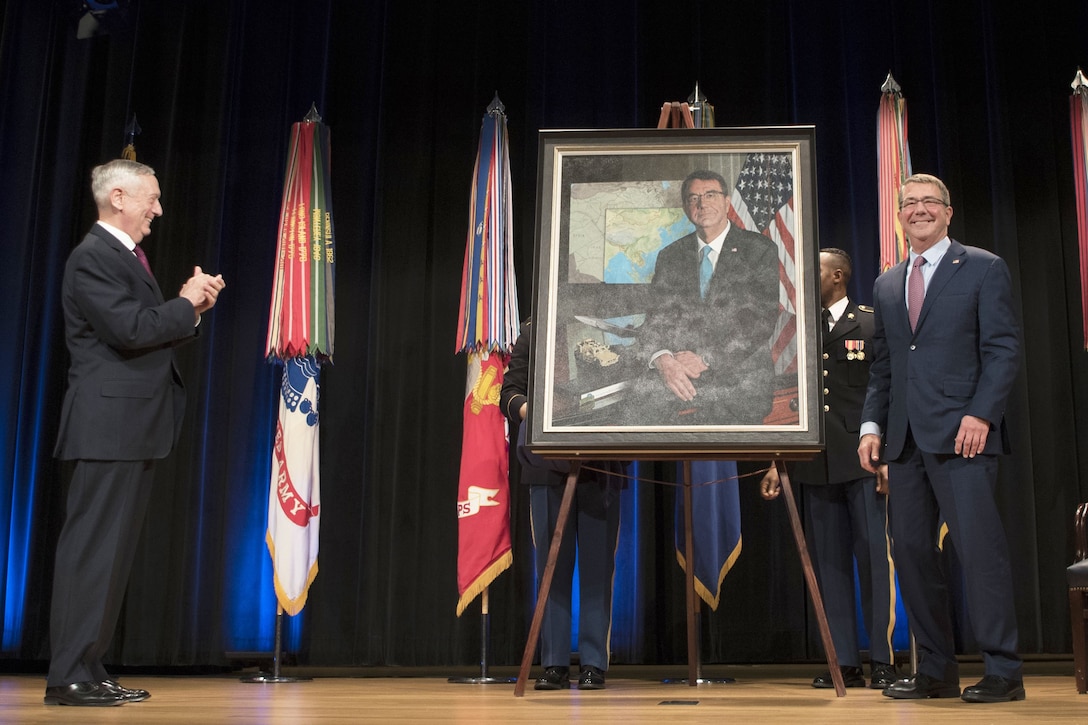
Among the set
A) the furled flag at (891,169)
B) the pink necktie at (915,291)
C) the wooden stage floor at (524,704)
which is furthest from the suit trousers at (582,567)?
the furled flag at (891,169)

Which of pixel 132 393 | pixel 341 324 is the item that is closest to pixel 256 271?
pixel 341 324

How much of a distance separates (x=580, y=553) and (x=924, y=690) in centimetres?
112

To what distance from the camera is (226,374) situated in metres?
4.97

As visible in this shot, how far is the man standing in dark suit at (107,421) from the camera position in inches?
113

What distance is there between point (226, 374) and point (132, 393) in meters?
1.98

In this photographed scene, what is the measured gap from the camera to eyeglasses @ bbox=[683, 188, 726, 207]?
2965mm

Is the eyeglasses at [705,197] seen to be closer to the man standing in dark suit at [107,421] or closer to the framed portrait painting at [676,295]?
the framed portrait painting at [676,295]

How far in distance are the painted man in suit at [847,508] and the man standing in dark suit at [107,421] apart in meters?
1.98

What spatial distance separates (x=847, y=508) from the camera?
3693 millimetres

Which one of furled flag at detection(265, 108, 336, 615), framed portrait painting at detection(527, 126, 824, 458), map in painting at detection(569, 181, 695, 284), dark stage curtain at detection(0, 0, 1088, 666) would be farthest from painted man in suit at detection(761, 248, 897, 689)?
furled flag at detection(265, 108, 336, 615)

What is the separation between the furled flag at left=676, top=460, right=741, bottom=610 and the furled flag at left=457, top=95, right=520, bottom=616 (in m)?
0.74

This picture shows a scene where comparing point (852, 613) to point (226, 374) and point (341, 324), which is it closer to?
point (341, 324)

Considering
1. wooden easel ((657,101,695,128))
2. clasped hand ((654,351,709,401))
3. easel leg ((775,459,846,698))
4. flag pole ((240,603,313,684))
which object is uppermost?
wooden easel ((657,101,695,128))

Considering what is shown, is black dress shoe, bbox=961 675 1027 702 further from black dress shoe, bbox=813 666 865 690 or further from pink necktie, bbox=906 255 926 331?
pink necktie, bbox=906 255 926 331
